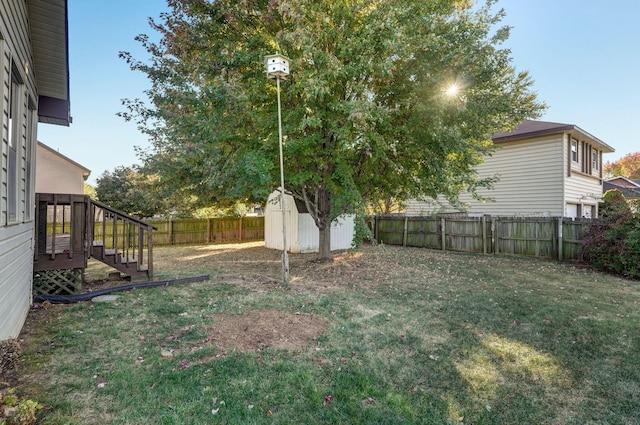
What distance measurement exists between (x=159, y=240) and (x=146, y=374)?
13275 mm

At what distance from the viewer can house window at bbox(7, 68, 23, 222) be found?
3.26 metres

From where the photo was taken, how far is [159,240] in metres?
14.9

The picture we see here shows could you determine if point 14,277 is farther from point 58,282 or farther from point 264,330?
point 264,330

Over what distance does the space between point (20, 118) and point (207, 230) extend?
40.4 ft

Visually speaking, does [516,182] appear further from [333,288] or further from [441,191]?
[333,288]

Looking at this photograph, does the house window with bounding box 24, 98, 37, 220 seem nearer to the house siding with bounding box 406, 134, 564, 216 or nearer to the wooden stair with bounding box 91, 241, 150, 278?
the wooden stair with bounding box 91, 241, 150, 278

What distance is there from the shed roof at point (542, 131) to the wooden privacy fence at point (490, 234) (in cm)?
377

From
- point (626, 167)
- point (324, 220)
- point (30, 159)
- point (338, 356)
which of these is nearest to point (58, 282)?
point (30, 159)

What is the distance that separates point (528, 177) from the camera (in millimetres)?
13047

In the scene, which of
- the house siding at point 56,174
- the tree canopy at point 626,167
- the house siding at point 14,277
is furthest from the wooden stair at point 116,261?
the tree canopy at point 626,167

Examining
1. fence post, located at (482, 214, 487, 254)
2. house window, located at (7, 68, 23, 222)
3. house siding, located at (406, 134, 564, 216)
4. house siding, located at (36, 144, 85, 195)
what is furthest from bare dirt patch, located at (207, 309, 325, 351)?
house siding, located at (36, 144, 85, 195)

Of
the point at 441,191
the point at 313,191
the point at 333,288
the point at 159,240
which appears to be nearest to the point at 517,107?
the point at 441,191

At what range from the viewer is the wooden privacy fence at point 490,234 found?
9.84 meters

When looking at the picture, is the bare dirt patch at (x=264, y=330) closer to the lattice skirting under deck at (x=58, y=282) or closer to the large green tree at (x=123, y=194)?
the lattice skirting under deck at (x=58, y=282)
